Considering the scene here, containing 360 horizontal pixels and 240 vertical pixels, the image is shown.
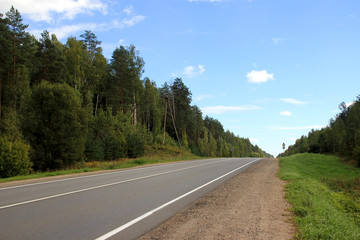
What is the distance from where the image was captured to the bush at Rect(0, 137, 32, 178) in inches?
651

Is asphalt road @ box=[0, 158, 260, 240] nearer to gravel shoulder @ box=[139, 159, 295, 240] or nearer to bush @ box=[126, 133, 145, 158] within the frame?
gravel shoulder @ box=[139, 159, 295, 240]

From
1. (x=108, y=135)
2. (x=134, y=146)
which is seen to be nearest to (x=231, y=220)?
(x=108, y=135)

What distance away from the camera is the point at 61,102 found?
23719 mm

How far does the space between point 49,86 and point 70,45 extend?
2299 cm

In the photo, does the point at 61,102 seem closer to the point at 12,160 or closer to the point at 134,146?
the point at 12,160

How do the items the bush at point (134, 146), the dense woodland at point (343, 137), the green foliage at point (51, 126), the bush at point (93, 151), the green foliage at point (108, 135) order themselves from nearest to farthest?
1. the green foliage at point (51, 126)
2. the bush at point (93, 151)
3. the green foliage at point (108, 135)
4. the bush at point (134, 146)
5. the dense woodland at point (343, 137)

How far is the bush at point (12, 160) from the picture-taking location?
16.5 meters

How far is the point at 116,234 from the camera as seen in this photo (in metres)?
4.94

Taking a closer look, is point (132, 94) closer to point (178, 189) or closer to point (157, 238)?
point (178, 189)

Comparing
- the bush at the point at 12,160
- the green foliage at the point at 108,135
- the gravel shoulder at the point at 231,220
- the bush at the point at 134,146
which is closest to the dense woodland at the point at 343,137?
the bush at the point at 134,146

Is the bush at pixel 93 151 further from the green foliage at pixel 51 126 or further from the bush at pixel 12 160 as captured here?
the bush at pixel 12 160

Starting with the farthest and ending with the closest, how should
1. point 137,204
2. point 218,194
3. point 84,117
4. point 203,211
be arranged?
1. point 84,117
2. point 218,194
3. point 137,204
4. point 203,211

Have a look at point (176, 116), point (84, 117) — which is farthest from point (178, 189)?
point (176, 116)

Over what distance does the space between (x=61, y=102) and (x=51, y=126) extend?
2.29 metres
